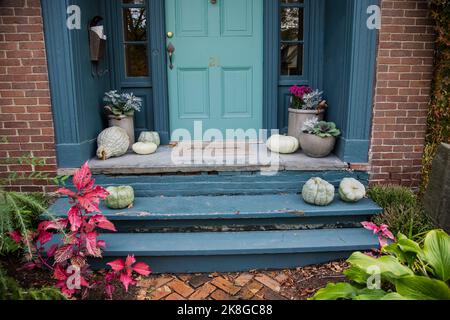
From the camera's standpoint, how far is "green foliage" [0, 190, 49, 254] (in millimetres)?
2086

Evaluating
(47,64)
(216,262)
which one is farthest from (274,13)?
(216,262)

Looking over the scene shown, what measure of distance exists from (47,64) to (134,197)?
4.62 ft

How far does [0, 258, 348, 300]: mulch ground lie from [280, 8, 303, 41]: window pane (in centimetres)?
250

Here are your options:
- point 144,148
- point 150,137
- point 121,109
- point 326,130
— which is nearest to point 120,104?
point 121,109

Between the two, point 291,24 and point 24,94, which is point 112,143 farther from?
point 291,24

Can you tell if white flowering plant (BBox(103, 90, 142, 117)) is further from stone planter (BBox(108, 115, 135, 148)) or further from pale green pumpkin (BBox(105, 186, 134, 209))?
pale green pumpkin (BBox(105, 186, 134, 209))

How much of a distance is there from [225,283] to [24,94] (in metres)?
2.41

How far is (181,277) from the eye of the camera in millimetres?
2752

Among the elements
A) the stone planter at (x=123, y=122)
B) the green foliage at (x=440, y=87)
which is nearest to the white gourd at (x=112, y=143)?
the stone planter at (x=123, y=122)

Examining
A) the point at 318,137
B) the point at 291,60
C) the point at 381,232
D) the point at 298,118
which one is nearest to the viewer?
the point at 381,232

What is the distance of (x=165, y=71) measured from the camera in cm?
399
